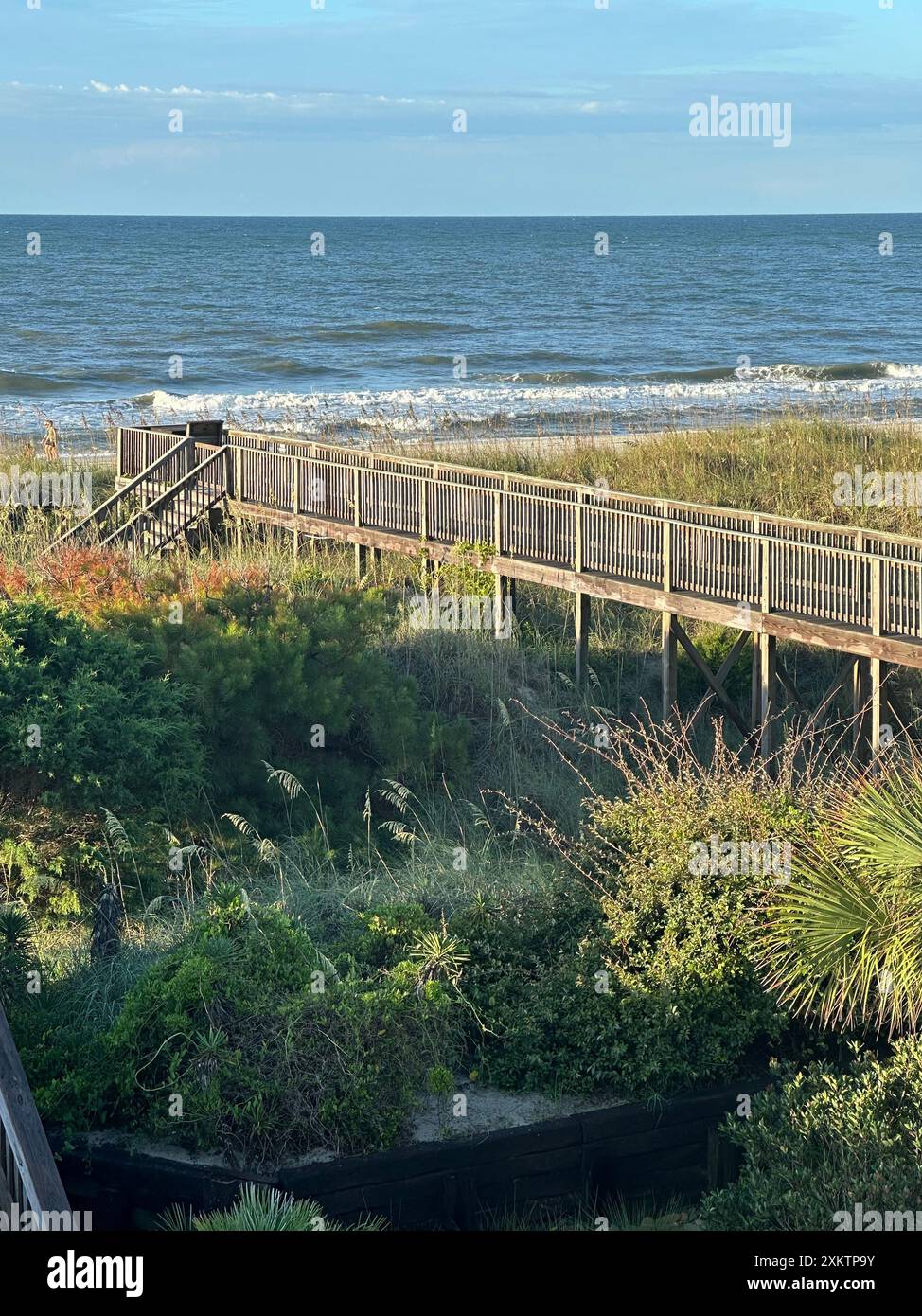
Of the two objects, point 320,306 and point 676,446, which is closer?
point 676,446

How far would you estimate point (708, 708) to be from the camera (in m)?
20.9

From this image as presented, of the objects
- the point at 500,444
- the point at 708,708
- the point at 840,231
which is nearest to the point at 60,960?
the point at 708,708

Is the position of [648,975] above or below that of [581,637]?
below

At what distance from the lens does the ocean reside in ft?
173

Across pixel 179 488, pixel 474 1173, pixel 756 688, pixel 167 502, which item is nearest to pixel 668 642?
pixel 756 688

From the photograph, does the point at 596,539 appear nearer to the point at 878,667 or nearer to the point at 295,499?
the point at 878,667

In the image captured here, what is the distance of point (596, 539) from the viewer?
799 inches

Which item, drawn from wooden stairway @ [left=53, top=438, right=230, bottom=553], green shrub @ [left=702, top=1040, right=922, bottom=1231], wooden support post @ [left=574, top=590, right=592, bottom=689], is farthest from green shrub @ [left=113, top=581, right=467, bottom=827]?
wooden stairway @ [left=53, top=438, right=230, bottom=553]

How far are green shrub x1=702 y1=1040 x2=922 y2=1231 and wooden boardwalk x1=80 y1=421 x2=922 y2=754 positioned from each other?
19.3 ft

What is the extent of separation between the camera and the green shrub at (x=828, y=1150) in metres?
8.23

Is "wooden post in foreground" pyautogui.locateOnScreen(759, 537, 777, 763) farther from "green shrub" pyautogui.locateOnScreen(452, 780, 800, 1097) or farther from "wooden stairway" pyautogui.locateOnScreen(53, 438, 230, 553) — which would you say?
"wooden stairway" pyautogui.locateOnScreen(53, 438, 230, 553)

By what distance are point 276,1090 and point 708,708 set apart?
41.2 ft

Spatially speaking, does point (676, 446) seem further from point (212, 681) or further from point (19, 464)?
point (212, 681)

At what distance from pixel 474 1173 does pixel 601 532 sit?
471 inches
